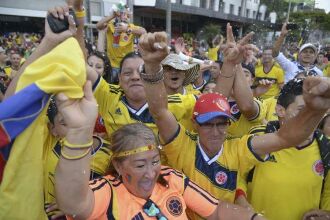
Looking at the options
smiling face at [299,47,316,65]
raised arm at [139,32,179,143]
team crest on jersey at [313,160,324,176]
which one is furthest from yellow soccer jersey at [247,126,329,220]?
smiling face at [299,47,316,65]

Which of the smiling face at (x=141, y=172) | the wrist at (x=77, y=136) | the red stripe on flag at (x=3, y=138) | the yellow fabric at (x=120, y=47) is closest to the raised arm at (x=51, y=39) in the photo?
the red stripe on flag at (x=3, y=138)

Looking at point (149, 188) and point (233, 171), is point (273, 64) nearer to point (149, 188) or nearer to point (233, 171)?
point (233, 171)

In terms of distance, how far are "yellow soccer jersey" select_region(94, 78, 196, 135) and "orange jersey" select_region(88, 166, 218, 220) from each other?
0.74 meters

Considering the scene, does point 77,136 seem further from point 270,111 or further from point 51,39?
point 270,111

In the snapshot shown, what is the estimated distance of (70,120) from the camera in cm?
155

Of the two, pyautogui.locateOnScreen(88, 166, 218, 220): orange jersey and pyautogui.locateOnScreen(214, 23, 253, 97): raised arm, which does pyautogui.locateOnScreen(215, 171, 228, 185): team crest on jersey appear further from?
pyautogui.locateOnScreen(214, 23, 253, 97): raised arm

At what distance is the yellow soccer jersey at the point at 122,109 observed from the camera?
2938 mm

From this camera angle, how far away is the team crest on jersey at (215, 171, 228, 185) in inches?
97.1

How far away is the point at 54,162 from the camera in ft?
7.69

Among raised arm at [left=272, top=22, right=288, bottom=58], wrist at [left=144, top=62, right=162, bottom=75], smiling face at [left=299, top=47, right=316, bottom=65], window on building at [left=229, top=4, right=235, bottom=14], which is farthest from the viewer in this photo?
window on building at [left=229, top=4, right=235, bottom=14]

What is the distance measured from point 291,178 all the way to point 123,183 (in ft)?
3.78

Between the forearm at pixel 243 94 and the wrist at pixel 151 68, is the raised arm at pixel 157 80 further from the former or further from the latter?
the forearm at pixel 243 94

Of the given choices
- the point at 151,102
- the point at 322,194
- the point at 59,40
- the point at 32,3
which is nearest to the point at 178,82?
the point at 151,102

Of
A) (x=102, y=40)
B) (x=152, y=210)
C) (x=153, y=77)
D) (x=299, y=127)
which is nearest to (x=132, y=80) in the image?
(x=153, y=77)
